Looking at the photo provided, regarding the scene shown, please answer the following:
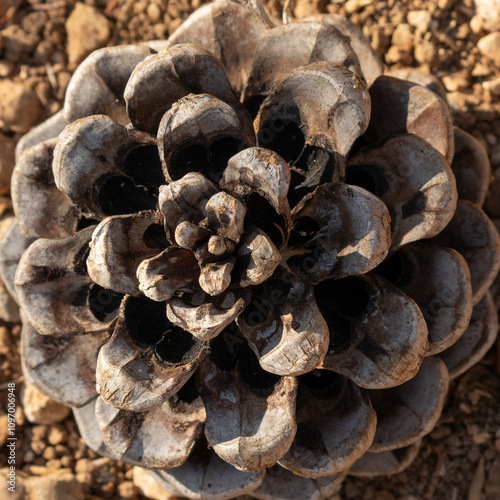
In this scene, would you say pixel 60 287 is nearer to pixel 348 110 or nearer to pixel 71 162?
Result: pixel 71 162

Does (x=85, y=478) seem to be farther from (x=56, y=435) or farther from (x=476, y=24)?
(x=476, y=24)

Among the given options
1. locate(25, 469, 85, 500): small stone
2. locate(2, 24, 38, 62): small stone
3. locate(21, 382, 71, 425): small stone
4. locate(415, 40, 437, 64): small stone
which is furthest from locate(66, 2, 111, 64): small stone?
locate(25, 469, 85, 500): small stone

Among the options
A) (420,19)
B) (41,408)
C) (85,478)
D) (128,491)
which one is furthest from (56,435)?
(420,19)

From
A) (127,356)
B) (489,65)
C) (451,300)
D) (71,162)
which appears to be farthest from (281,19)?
(127,356)

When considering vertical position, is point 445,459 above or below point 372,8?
below

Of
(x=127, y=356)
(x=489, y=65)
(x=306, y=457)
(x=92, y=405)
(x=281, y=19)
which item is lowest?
(x=92, y=405)

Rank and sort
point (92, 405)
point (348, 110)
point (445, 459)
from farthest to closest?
point (445, 459) → point (92, 405) → point (348, 110)
